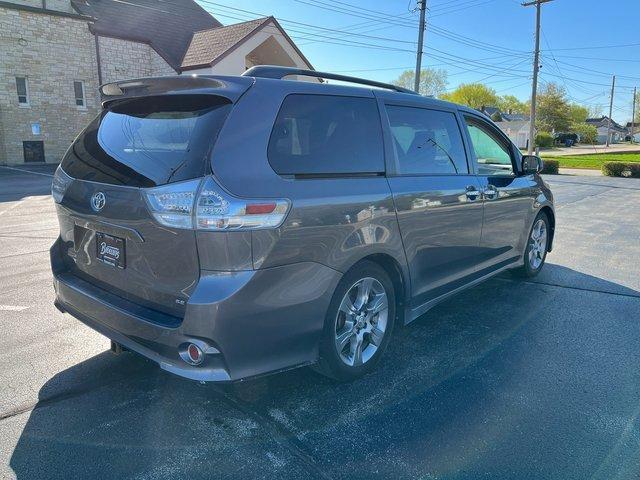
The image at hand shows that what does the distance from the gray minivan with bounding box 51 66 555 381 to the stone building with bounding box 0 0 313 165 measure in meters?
19.5

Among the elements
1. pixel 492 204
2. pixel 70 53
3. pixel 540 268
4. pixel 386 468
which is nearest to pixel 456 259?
pixel 492 204

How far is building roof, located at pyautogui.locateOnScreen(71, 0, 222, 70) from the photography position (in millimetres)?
25312

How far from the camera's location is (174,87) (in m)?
2.78

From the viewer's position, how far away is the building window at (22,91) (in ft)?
77.3

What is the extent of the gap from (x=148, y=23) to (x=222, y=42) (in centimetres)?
689

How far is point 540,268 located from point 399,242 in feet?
10.9

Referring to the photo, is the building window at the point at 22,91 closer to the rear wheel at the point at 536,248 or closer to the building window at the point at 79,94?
the building window at the point at 79,94

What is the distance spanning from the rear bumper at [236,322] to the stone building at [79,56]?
20238 millimetres

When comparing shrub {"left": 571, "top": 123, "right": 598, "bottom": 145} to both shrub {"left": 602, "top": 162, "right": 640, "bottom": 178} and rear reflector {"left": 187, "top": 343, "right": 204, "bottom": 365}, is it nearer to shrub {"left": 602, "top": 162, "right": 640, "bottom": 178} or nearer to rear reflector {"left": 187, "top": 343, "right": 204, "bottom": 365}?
shrub {"left": 602, "top": 162, "right": 640, "bottom": 178}

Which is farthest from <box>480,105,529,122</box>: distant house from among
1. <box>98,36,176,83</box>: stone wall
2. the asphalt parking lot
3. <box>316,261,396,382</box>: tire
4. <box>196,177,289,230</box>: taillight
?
<box>196,177,289,230</box>: taillight

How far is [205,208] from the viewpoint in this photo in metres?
2.33

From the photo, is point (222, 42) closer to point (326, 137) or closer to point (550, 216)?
point (550, 216)

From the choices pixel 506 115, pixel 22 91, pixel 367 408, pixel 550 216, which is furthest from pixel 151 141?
pixel 506 115

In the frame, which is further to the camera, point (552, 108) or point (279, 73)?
point (552, 108)
